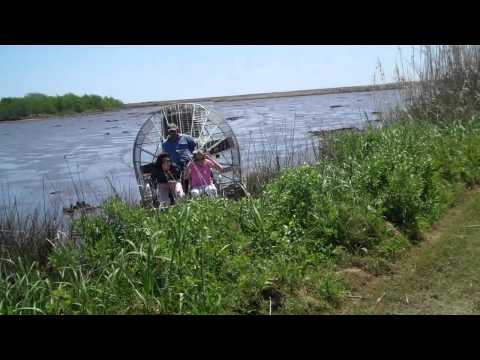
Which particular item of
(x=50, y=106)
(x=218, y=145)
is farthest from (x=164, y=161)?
(x=50, y=106)

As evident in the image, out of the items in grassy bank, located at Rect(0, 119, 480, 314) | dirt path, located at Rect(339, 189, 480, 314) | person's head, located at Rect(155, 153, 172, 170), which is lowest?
dirt path, located at Rect(339, 189, 480, 314)

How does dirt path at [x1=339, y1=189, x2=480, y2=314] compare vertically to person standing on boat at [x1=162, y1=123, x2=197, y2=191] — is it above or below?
below

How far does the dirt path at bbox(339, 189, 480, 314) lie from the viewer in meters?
3.95

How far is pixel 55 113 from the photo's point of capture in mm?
64312

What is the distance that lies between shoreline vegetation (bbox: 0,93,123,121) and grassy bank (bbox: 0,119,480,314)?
57.5m

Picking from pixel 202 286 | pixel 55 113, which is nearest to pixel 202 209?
pixel 202 286

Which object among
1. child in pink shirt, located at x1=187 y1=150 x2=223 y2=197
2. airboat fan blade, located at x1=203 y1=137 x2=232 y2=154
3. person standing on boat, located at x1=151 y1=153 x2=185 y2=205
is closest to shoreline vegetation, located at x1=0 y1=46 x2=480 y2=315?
person standing on boat, located at x1=151 y1=153 x2=185 y2=205

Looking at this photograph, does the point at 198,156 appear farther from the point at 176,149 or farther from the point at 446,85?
the point at 446,85

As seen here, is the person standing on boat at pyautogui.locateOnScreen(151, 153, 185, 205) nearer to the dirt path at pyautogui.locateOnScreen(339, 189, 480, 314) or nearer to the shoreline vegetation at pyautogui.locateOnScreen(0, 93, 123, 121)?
the dirt path at pyautogui.locateOnScreen(339, 189, 480, 314)

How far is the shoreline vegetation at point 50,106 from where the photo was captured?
58875 mm
